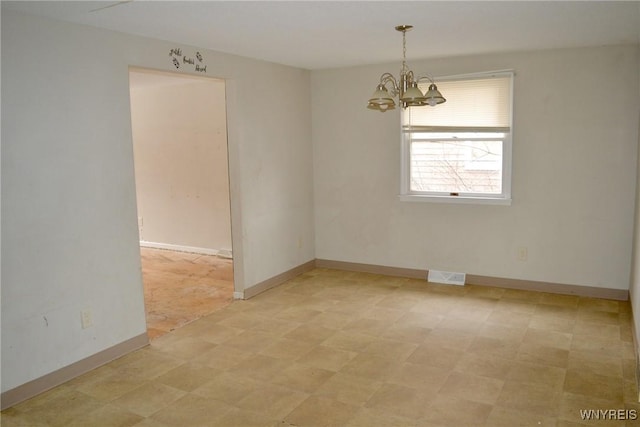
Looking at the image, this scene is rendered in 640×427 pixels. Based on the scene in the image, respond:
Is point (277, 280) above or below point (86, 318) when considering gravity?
below

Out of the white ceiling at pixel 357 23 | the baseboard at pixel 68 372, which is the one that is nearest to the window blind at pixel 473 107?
the white ceiling at pixel 357 23

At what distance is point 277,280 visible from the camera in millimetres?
5574

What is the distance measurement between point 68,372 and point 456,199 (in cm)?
381

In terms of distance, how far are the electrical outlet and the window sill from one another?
10.9 ft

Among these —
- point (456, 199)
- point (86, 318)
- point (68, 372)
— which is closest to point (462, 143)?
point (456, 199)

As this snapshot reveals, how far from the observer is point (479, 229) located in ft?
17.5

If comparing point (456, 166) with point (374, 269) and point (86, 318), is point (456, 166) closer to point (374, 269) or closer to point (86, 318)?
point (374, 269)

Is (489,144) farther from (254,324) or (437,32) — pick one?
(254,324)

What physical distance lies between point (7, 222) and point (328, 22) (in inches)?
93.3

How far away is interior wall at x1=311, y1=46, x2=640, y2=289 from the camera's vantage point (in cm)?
466

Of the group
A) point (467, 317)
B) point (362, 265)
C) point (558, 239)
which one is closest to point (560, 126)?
point (558, 239)

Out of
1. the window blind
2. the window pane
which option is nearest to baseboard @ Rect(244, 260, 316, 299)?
the window pane

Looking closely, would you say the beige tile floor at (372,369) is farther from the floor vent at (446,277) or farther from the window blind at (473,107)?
the window blind at (473,107)

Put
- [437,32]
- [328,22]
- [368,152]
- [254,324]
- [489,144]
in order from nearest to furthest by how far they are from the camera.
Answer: [328,22] < [437,32] < [254,324] < [489,144] < [368,152]
